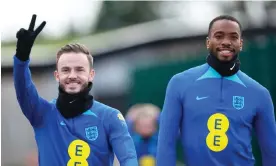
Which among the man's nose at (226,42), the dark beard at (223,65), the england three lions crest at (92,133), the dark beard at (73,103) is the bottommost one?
the england three lions crest at (92,133)

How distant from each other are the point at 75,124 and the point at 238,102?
131cm

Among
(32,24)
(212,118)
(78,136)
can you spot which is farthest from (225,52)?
(32,24)

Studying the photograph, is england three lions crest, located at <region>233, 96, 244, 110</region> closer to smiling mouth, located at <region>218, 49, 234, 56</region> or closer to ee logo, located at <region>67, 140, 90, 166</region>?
smiling mouth, located at <region>218, 49, 234, 56</region>

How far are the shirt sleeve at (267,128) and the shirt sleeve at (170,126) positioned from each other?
659mm

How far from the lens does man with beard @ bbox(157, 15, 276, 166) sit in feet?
22.6

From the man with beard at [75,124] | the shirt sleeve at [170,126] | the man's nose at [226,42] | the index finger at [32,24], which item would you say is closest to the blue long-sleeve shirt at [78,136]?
the man with beard at [75,124]

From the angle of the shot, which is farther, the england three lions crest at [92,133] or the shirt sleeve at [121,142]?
the england three lions crest at [92,133]

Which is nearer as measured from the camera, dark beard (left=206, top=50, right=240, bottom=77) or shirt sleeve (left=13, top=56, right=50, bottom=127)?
shirt sleeve (left=13, top=56, right=50, bottom=127)

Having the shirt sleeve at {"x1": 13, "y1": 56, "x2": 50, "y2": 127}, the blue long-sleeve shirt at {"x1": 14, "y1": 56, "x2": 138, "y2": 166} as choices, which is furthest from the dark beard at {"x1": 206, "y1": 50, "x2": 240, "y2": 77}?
the shirt sleeve at {"x1": 13, "y1": 56, "x2": 50, "y2": 127}

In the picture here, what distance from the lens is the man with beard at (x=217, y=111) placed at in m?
6.89

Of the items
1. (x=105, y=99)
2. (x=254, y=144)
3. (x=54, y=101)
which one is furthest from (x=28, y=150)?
(x=54, y=101)

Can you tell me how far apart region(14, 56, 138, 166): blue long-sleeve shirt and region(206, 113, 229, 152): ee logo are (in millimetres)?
614

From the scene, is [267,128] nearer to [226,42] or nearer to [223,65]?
[223,65]

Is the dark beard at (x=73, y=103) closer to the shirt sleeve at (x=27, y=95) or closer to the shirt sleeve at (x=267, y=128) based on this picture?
the shirt sleeve at (x=27, y=95)
